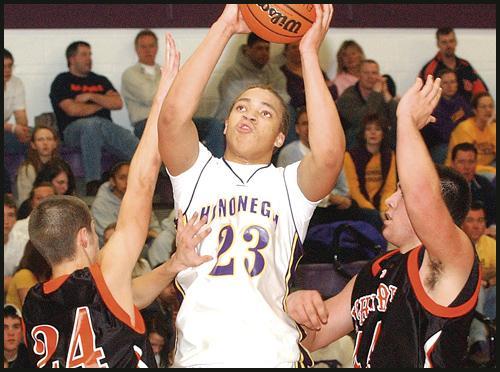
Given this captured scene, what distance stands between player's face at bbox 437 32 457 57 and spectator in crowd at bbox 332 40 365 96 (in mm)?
977

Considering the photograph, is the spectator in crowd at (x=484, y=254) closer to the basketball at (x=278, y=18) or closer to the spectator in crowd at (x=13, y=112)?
the spectator in crowd at (x=13, y=112)

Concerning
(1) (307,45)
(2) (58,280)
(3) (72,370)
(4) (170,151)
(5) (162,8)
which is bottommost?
(3) (72,370)

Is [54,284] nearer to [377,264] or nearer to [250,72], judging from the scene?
[377,264]

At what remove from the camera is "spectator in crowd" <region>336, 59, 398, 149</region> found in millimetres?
11039

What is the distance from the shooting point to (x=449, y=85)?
11.8 metres

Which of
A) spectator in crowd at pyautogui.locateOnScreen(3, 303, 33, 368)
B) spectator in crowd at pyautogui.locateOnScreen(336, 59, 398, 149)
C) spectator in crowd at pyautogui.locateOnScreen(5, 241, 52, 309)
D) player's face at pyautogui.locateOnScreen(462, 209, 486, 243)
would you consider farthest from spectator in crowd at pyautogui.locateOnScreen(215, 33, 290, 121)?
spectator in crowd at pyautogui.locateOnScreen(3, 303, 33, 368)

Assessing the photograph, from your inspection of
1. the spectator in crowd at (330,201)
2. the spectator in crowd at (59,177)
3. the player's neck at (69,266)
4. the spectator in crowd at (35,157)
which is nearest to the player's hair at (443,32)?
the spectator in crowd at (330,201)

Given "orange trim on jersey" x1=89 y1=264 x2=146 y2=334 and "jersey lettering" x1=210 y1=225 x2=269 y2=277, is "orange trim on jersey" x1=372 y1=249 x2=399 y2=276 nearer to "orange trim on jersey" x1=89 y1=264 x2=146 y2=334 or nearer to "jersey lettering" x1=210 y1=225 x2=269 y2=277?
"jersey lettering" x1=210 y1=225 x2=269 y2=277

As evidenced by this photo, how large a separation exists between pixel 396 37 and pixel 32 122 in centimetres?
461

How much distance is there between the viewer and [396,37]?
12.7 meters

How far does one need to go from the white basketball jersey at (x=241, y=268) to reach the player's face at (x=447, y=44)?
6896 mm

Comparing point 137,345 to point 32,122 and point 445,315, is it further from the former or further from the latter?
point 32,122

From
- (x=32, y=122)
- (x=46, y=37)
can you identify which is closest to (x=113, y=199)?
(x=32, y=122)

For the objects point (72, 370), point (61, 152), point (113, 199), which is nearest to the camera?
point (72, 370)
